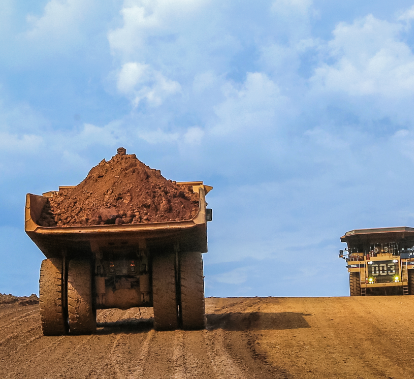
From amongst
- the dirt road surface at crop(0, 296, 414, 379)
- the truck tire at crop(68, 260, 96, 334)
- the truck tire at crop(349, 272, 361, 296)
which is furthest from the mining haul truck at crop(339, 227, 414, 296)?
the truck tire at crop(68, 260, 96, 334)

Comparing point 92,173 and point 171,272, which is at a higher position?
point 92,173

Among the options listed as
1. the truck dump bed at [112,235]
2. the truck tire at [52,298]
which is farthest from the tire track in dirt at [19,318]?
the truck dump bed at [112,235]

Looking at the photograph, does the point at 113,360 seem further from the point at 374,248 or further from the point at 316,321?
the point at 374,248

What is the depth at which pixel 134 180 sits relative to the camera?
10.6 m

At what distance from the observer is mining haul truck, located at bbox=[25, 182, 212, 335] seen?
10.0 m

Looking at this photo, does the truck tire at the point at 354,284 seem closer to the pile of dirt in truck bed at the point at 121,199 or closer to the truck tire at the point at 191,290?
the pile of dirt in truck bed at the point at 121,199

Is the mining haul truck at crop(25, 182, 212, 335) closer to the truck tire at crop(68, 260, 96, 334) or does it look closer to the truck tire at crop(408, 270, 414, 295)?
the truck tire at crop(68, 260, 96, 334)

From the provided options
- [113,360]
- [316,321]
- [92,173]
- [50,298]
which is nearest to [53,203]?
[92,173]

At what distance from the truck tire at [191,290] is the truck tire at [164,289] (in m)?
0.16

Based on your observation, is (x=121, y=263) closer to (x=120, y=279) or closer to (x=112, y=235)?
(x=120, y=279)

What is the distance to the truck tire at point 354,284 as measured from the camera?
71.5 feet

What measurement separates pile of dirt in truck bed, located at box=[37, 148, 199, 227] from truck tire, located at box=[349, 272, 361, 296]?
1287cm

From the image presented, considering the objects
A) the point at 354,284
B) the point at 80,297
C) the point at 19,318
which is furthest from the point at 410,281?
the point at 80,297

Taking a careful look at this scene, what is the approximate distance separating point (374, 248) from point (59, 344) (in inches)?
610
